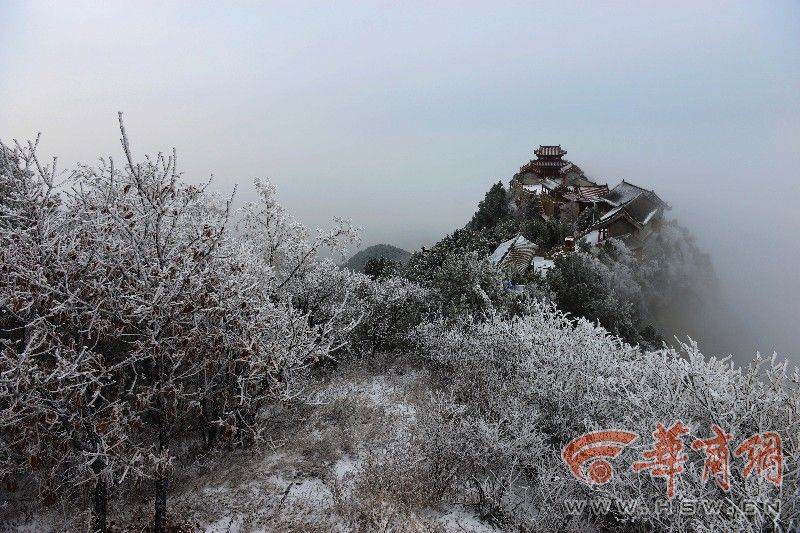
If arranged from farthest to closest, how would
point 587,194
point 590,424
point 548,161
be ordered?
point 548,161 → point 587,194 → point 590,424

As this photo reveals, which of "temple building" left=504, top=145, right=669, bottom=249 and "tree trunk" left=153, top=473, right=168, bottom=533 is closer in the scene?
"tree trunk" left=153, top=473, right=168, bottom=533

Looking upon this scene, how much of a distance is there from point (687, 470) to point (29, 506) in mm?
12781

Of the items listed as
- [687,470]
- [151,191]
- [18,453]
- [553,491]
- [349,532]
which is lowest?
[553,491]

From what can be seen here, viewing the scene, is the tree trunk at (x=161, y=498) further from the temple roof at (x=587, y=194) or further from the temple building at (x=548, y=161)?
the temple building at (x=548, y=161)

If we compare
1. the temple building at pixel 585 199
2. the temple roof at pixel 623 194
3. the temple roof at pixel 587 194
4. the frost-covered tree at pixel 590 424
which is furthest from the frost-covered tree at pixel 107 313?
the temple roof at pixel 623 194

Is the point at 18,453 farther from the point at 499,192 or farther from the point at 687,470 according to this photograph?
the point at 499,192

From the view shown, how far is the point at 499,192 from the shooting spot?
55.6 m

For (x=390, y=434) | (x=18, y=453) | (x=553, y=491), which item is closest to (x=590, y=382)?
(x=553, y=491)

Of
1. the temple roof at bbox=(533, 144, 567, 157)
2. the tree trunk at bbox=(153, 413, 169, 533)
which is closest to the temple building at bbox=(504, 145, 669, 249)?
the temple roof at bbox=(533, 144, 567, 157)

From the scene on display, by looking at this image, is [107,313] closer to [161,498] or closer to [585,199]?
[161,498]

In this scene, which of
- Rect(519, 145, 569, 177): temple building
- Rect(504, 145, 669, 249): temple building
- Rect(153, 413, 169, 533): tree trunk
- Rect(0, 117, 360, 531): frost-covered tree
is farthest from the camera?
Rect(519, 145, 569, 177): temple building

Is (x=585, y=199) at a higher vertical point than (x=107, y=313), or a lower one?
lower

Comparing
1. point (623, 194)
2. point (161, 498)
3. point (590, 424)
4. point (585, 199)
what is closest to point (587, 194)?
point (585, 199)

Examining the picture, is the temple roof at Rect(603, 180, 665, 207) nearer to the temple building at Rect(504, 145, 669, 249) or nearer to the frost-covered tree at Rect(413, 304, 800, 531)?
the temple building at Rect(504, 145, 669, 249)
